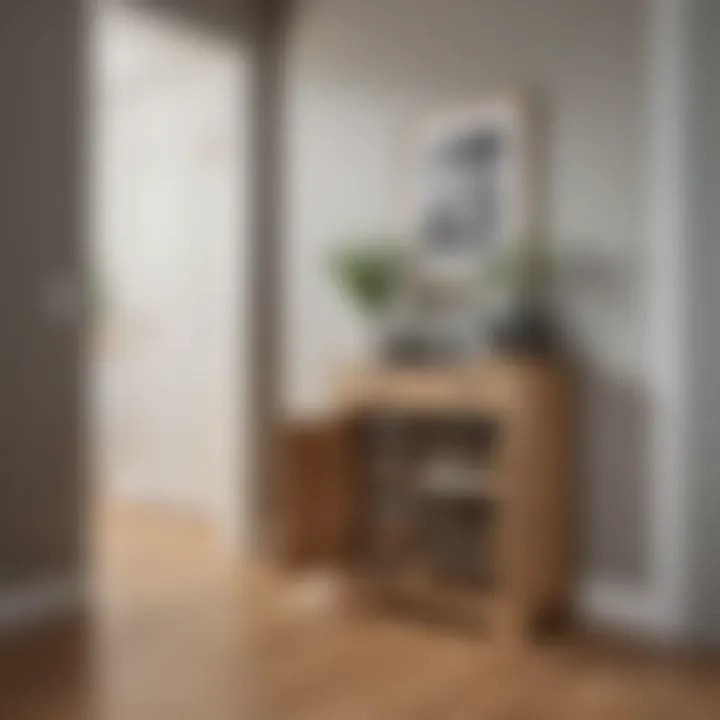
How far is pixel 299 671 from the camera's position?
2.47m

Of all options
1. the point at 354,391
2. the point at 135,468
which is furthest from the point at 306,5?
the point at 135,468

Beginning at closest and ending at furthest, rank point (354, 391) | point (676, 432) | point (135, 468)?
1. point (676, 432)
2. point (354, 391)
3. point (135, 468)

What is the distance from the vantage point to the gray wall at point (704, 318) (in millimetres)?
2709

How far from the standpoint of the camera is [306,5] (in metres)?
3.67

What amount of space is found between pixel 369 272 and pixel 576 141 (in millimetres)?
789

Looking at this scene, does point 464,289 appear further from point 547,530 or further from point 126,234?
point 126,234

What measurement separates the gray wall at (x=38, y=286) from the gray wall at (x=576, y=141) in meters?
1.01

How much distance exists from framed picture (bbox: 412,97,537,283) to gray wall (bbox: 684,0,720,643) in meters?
0.52

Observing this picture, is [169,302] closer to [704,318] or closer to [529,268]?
Answer: [529,268]

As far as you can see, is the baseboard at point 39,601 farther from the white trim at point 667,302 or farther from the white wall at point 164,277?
the white trim at point 667,302

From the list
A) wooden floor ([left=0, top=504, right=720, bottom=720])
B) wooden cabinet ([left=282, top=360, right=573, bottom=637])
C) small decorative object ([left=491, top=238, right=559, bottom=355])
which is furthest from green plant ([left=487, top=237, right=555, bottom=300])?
wooden floor ([left=0, top=504, right=720, bottom=720])

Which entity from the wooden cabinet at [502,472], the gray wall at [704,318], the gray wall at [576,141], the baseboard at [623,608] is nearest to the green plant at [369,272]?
the gray wall at [576,141]

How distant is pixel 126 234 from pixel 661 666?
11.3ft

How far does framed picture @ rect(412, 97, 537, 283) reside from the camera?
306cm
